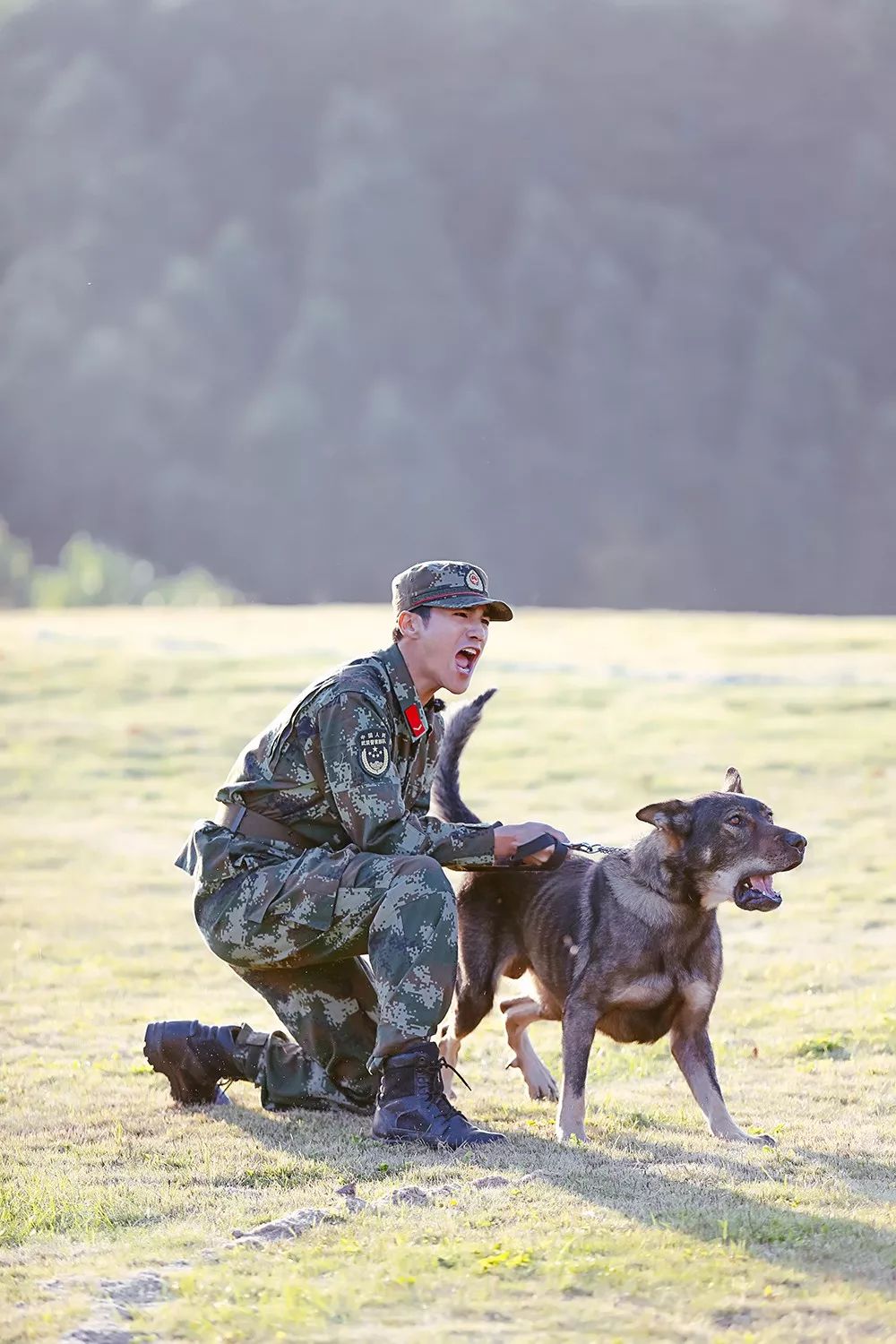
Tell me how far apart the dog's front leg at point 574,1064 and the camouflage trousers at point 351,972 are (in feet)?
1.88

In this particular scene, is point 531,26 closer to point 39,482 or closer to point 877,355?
point 877,355

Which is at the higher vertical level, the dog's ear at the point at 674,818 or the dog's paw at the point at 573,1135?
the dog's ear at the point at 674,818

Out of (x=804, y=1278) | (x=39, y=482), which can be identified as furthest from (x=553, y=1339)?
(x=39, y=482)

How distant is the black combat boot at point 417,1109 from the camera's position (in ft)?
17.2

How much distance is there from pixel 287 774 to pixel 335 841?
300mm

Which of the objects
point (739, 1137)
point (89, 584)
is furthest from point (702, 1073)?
point (89, 584)

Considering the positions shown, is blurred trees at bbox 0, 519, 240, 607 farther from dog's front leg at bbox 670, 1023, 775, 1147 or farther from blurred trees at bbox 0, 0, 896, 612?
dog's front leg at bbox 670, 1023, 775, 1147

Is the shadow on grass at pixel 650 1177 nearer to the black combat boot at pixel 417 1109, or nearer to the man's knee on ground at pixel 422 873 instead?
the black combat boot at pixel 417 1109

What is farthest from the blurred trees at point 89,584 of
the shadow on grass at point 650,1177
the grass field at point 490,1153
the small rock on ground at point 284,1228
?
the small rock on ground at point 284,1228

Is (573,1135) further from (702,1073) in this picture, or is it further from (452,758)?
(452,758)

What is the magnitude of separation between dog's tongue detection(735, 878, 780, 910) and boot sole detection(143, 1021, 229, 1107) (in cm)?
197

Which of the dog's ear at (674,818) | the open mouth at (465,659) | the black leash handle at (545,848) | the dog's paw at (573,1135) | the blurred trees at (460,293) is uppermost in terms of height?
the blurred trees at (460,293)

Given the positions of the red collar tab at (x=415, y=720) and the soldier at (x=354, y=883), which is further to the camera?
the red collar tab at (x=415, y=720)

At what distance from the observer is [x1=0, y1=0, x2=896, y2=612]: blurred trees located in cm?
5269
